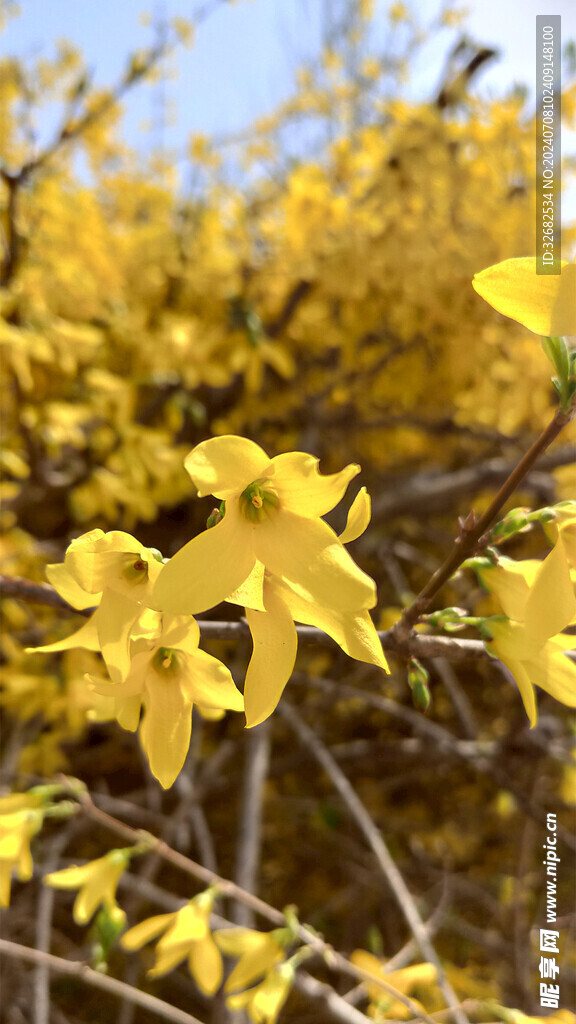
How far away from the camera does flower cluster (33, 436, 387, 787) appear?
16.8 inches

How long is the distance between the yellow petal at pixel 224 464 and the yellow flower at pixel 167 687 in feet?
0.39

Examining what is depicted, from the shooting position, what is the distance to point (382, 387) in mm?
2008

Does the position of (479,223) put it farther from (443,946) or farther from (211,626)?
(443,946)

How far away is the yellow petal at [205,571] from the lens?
41 centimetres

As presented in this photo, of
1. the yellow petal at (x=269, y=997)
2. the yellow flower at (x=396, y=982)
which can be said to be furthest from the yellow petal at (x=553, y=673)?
the yellow flower at (x=396, y=982)

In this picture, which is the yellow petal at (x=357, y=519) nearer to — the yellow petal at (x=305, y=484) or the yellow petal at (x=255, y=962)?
the yellow petal at (x=305, y=484)

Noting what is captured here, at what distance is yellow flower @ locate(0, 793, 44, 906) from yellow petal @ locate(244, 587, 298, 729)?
63cm

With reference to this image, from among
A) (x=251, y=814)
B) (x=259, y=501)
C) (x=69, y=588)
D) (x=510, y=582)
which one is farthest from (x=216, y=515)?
(x=251, y=814)

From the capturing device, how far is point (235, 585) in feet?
1.42

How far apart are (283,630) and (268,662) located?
3 centimetres

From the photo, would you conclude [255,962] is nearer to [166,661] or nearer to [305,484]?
[166,661]

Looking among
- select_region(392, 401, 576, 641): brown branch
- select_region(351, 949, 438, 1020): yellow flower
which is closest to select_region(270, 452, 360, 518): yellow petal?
select_region(392, 401, 576, 641): brown branch

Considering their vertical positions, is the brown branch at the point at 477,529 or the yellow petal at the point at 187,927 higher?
the brown branch at the point at 477,529

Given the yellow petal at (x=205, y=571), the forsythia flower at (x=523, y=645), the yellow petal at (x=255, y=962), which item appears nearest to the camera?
the yellow petal at (x=205, y=571)
